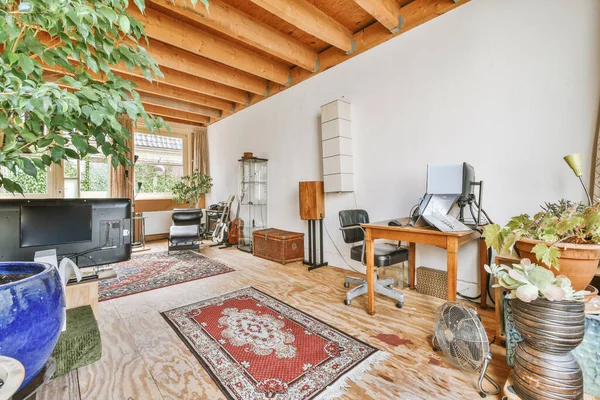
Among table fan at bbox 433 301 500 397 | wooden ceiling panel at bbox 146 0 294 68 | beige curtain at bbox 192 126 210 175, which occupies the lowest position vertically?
table fan at bbox 433 301 500 397

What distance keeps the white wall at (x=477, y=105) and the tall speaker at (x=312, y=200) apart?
0.15 metres

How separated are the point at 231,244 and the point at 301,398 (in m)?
4.29

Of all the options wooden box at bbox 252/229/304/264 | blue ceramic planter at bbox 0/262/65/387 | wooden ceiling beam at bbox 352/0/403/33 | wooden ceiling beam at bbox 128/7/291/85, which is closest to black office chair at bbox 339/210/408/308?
wooden box at bbox 252/229/304/264

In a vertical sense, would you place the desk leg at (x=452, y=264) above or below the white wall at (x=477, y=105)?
below

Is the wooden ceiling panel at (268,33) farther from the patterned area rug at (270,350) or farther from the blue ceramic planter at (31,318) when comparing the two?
the blue ceramic planter at (31,318)

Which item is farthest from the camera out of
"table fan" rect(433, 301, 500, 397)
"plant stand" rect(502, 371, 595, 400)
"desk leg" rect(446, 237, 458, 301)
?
"desk leg" rect(446, 237, 458, 301)

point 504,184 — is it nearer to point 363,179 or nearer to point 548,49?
point 548,49

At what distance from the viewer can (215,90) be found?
192 inches

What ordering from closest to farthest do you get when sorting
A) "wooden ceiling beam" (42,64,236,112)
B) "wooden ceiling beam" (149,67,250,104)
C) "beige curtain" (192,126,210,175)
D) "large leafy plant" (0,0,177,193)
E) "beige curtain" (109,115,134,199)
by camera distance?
"large leafy plant" (0,0,177,193) < "wooden ceiling beam" (149,67,250,104) < "wooden ceiling beam" (42,64,236,112) < "beige curtain" (109,115,134,199) < "beige curtain" (192,126,210,175)

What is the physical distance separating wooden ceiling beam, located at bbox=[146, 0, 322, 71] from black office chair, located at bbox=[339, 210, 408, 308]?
229 centimetres

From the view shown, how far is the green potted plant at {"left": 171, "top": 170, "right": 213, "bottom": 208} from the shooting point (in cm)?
602

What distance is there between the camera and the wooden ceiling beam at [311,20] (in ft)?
8.72

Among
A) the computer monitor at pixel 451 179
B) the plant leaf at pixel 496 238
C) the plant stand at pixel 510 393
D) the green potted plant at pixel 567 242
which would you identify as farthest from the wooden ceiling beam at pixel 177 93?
the plant stand at pixel 510 393

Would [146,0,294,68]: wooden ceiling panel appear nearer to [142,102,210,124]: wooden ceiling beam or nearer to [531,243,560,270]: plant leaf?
[142,102,210,124]: wooden ceiling beam
